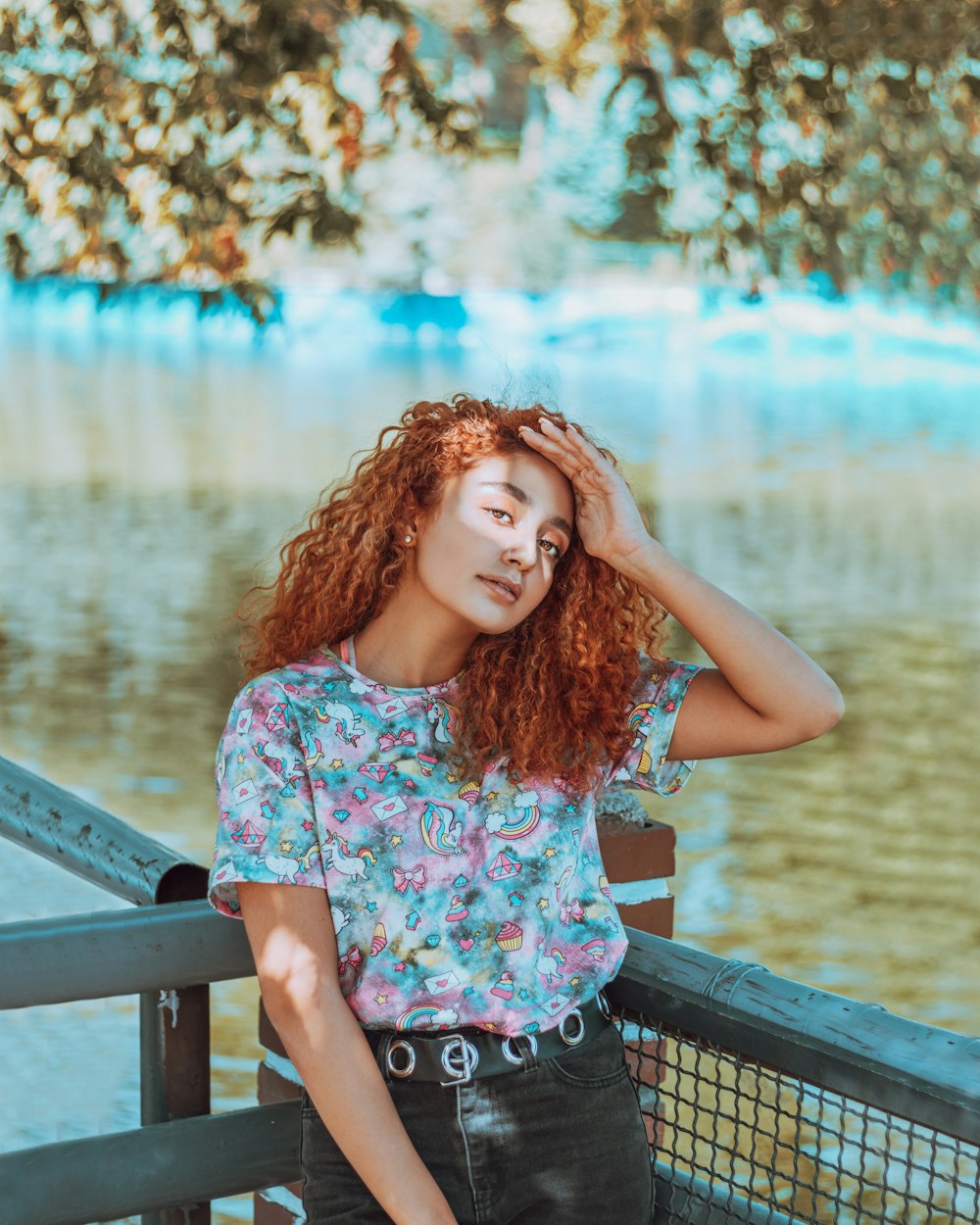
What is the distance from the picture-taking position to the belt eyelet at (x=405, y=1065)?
1.82 metres

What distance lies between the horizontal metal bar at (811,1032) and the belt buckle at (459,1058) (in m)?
0.21

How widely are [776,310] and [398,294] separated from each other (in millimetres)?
11043

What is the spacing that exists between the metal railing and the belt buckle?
21cm

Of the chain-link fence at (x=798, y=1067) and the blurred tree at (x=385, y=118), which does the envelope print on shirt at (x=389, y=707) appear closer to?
the chain-link fence at (x=798, y=1067)

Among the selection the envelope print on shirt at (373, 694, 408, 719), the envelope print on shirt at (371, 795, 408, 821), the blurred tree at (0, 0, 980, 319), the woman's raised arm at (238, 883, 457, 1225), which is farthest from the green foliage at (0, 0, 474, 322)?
the woman's raised arm at (238, 883, 457, 1225)

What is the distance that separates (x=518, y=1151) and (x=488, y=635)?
0.63 metres

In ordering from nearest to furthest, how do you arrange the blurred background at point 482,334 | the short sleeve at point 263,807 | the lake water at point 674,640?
the short sleeve at point 263,807
the lake water at point 674,640
the blurred background at point 482,334

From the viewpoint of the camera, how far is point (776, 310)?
45.0m

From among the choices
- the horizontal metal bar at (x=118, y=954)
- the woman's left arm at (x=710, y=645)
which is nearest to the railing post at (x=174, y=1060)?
the horizontal metal bar at (x=118, y=954)

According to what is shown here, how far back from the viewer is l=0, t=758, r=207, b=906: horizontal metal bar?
78.7 inches

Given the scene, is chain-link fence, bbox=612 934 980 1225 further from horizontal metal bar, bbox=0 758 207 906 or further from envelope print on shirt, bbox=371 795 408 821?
horizontal metal bar, bbox=0 758 207 906

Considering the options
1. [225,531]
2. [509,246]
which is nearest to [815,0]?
[225,531]

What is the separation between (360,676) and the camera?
2.00 metres

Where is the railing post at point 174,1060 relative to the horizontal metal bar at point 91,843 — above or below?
below
